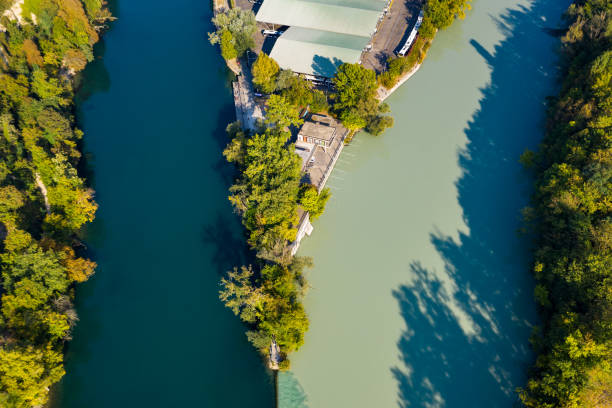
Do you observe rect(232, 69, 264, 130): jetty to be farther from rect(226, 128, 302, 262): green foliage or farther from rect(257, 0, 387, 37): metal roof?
rect(257, 0, 387, 37): metal roof

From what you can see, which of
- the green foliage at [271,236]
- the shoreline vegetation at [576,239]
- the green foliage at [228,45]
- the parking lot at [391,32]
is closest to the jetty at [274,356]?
the green foliage at [271,236]

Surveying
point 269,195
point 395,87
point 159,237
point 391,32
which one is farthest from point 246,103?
point 391,32

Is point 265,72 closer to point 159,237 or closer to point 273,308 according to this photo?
point 159,237

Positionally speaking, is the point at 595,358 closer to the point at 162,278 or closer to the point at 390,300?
the point at 390,300

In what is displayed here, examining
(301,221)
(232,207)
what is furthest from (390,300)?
(232,207)

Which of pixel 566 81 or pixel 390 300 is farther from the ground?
pixel 566 81

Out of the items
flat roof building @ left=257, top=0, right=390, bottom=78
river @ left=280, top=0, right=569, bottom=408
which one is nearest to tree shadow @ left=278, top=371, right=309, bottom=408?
river @ left=280, top=0, right=569, bottom=408

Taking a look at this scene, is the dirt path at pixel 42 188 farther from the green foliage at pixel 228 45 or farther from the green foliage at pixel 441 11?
the green foliage at pixel 441 11
